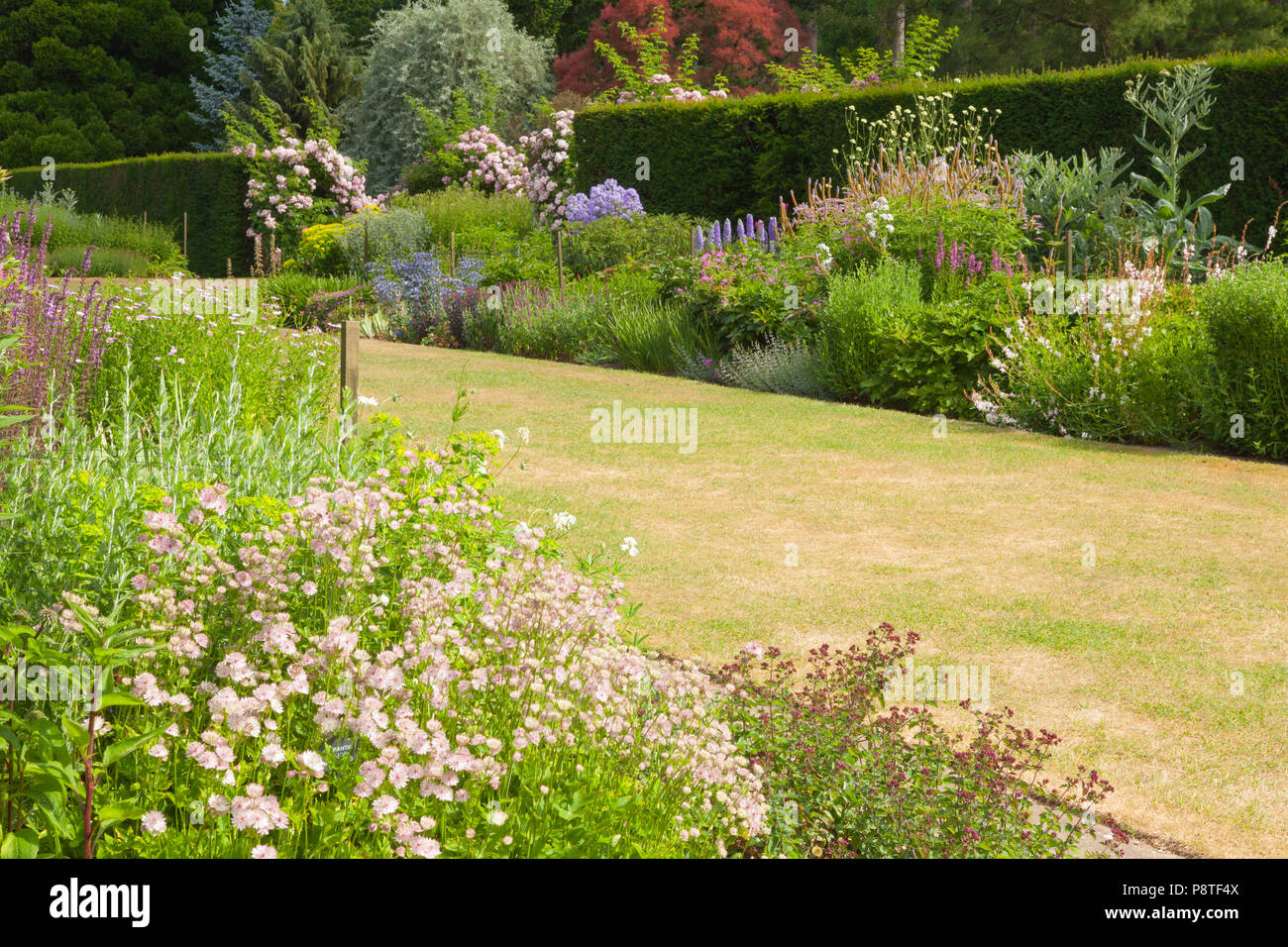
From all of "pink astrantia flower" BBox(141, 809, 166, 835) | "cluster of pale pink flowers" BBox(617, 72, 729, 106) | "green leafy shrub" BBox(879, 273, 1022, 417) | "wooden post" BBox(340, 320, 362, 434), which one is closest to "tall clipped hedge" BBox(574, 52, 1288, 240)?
"cluster of pale pink flowers" BBox(617, 72, 729, 106)

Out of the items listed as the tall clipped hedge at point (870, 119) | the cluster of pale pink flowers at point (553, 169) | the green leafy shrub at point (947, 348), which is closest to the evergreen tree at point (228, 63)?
the cluster of pale pink flowers at point (553, 169)

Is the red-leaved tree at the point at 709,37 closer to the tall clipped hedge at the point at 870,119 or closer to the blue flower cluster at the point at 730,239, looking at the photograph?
the tall clipped hedge at the point at 870,119

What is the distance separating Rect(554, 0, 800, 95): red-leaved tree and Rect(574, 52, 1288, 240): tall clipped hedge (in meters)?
12.3

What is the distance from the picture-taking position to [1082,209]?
11336 millimetres

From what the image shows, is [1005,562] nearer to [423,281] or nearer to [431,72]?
[423,281]

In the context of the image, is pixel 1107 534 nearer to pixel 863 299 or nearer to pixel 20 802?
pixel 863 299

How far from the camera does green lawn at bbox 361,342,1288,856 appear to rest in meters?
4.03

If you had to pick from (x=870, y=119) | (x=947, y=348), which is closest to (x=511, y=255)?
(x=870, y=119)

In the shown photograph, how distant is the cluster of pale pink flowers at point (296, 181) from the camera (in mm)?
23672

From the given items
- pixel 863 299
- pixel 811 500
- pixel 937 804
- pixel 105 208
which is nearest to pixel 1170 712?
pixel 937 804

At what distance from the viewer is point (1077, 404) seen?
8.99 m

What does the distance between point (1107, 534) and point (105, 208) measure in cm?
2827

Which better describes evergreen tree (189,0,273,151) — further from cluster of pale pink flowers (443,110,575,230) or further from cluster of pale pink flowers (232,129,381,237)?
cluster of pale pink flowers (443,110,575,230)

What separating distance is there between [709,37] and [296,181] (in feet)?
39.0
